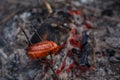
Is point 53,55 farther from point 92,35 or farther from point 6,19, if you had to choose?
point 6,19

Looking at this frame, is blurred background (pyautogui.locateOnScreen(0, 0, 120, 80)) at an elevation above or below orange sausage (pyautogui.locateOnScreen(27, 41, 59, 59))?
below

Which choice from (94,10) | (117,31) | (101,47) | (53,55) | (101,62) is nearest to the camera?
(53,55)

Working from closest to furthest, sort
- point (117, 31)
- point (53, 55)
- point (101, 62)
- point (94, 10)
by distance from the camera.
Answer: point (53, 55)
point (101, 62)
point (117, 31)
point (94, 10)

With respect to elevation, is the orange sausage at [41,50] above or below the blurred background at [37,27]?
above

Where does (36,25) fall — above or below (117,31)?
above

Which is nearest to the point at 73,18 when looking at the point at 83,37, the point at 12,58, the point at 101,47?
the point at 83,37

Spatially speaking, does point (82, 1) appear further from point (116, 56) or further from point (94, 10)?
point (116, 56)

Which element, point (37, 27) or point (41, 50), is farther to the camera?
point (37, 27)

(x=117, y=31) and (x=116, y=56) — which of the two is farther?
(x=117, y=31)

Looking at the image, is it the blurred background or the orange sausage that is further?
the blurred background

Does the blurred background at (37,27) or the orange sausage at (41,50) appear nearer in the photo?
the orange sausage at (41,50)
